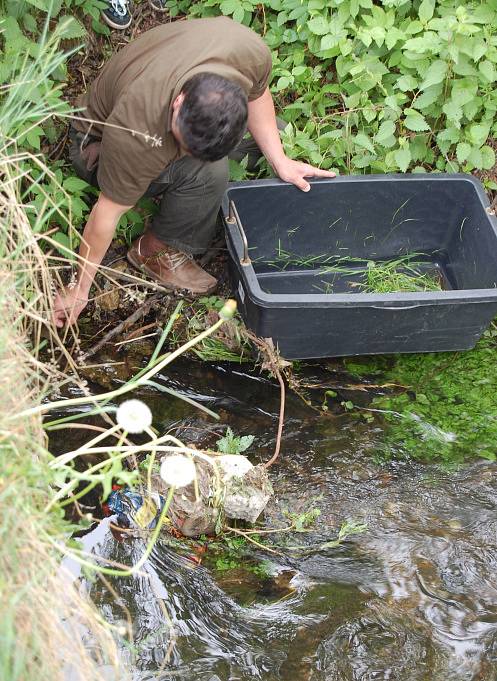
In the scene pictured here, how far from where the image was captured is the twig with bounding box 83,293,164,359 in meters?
3.26

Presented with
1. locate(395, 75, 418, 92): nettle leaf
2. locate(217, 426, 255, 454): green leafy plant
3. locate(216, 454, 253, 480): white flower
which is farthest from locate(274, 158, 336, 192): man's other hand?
locate(216, 454, 253, 480): white flower

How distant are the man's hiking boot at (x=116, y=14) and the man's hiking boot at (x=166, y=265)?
105 centimetres

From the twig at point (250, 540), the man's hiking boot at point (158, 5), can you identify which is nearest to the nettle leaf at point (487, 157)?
the man's hiking boot at point (158, 5)

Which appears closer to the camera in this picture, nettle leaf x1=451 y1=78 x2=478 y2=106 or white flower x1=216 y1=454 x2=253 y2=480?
white flower x1=216 y1=454 x2=253 y2=480

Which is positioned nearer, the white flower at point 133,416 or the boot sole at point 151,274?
the white flower at point 133,416

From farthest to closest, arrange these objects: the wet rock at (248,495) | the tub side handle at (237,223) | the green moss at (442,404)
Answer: the green moss at (442,404) < the tub side handle at (237,223) < the wet rock at (248,495)

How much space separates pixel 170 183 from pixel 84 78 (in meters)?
0.89

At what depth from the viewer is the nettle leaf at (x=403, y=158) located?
11.6ft

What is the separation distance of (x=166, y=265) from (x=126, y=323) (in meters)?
0.33

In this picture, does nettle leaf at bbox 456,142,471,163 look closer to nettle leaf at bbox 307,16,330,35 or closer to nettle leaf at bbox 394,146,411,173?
nettle leaf at bbox 394,146,411,173

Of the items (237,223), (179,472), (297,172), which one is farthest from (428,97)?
(179,472)

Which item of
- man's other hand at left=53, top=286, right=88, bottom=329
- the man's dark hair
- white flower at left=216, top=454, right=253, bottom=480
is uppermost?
the man's dark hair

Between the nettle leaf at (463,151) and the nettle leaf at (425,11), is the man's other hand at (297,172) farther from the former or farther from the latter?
the nettle leaf at (425,11)

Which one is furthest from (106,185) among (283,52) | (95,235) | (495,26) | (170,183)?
(495,26)
